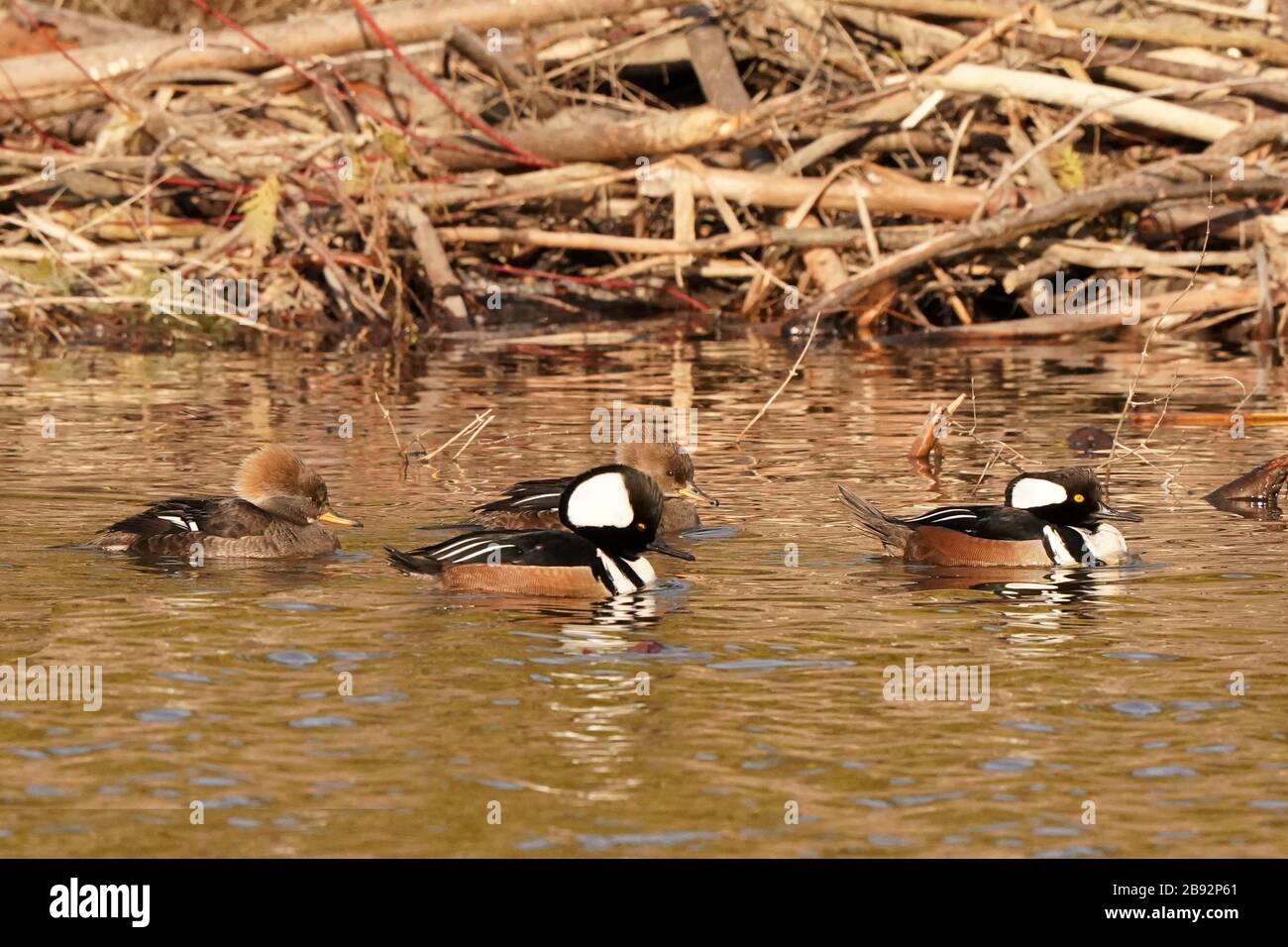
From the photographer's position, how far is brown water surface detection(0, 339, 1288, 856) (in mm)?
6434

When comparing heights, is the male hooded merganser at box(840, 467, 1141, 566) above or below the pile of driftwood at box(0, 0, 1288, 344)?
below

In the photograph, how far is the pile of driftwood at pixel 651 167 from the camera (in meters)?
19.8

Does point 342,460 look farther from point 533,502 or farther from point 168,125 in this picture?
point 168,125

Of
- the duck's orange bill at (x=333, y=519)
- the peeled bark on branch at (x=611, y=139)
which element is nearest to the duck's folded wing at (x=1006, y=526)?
the duck's orange bill at (x=333, y=519)

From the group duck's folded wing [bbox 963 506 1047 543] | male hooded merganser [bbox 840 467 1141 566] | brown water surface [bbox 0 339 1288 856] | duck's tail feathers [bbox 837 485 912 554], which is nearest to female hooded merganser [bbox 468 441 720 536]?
brown water surface [bbox 0 339 1288 856]

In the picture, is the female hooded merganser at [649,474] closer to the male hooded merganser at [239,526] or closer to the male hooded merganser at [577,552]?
the male hooded merganser at [577,552]

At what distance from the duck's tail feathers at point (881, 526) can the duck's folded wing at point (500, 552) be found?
5.24 feet

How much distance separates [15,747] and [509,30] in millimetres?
15819

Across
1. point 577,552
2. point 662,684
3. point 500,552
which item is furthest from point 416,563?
point 662,684

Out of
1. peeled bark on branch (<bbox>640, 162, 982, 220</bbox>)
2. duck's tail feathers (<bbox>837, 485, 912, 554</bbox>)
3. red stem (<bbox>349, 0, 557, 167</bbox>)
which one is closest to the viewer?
duck's tail feathers (<bbox>837, 485, 912, 554</bbox>)

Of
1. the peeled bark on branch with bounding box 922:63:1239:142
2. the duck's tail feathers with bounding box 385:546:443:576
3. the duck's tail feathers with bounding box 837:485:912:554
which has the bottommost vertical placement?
the duck's tail feathers with bounding box 385:546:443:576

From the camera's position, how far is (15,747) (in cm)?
712

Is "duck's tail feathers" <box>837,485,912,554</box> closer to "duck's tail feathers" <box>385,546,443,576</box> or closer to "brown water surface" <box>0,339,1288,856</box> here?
"brown water surface" <box>0,339,1288,856</box>
